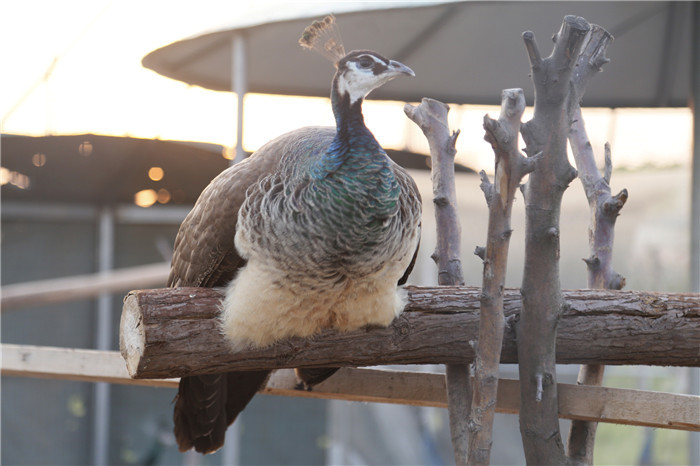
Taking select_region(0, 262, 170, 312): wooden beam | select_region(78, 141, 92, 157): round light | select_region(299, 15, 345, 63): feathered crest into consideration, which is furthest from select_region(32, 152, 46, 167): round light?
select_region(299, 15, 345, 63): feathered crest

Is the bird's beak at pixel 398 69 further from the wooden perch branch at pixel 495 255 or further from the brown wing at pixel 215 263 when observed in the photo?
the wooden perch branch at pixel 495 255

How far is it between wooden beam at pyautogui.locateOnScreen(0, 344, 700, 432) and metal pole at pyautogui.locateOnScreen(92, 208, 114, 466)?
2.43m

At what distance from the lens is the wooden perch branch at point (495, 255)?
4.53 ft

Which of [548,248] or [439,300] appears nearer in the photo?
[548,248]

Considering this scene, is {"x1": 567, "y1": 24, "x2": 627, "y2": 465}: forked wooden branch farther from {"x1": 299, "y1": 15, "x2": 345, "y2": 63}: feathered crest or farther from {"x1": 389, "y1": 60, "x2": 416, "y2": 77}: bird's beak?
{"x1": 299, "y1": 15, "x2": 345, "y2": 63}: feathered crest

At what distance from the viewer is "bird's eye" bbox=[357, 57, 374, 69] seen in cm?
175

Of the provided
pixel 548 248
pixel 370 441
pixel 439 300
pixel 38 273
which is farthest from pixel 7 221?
pixel 548 248

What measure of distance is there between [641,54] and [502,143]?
11.2 feet

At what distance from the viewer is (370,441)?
4.54m

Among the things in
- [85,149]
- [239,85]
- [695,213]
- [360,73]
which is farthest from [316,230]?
[85,149]

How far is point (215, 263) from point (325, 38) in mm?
640

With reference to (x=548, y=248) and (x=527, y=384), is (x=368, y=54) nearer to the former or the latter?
(x=548, y=248)

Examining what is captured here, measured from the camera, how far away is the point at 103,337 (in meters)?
4.77

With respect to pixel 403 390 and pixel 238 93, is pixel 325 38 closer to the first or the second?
pixel 403 390
